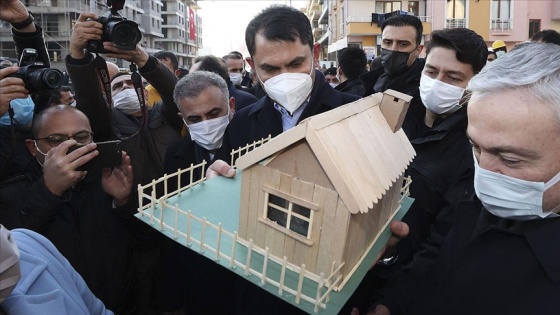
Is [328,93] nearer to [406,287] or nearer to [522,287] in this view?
[406,287]

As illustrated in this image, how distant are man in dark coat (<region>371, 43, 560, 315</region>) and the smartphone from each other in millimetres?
1967

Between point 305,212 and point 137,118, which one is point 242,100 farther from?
point 305,212

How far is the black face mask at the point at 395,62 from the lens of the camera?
4590 millimetres

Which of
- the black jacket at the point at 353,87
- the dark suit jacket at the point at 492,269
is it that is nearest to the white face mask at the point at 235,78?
the black jacket at the point at 353,87

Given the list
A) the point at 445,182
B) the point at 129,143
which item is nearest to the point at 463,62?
the point at 445,182

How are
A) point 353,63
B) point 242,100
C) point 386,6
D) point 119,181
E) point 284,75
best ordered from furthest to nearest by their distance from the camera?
point 386,6 → point 353,63 → point 242,100 → point 119,181 → point 284,75

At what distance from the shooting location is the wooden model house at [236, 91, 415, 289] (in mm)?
1425

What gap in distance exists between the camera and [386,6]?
32.2 m

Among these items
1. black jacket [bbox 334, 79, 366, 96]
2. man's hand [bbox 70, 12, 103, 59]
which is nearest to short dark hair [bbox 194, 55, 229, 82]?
black jacket [bbox 334, 79, 366, 96]

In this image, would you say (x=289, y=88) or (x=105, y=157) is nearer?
(x=289, y=88)

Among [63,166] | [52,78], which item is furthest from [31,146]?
[63,166]

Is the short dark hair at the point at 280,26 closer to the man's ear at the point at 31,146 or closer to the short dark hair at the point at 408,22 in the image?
the man's ear at the point at 31,146

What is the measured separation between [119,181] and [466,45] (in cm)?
260

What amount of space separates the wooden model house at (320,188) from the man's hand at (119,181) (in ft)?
4.14
